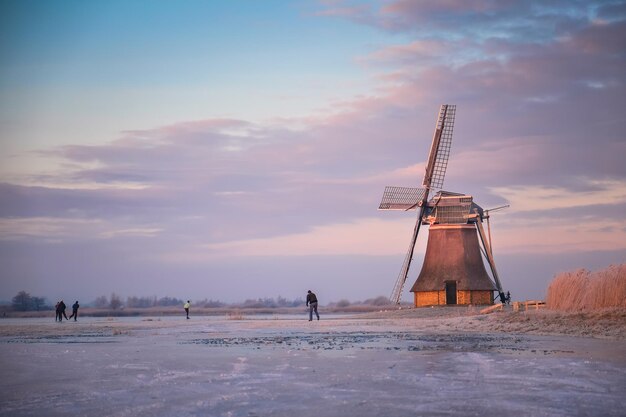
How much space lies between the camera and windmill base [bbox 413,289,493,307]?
4453 cm

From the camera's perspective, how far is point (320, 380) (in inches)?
429

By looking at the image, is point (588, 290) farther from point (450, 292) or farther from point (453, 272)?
point (450, 292)

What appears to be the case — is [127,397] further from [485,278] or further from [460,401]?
[485,278]

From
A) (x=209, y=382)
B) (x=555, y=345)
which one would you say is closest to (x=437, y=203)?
(x=555, y=345)

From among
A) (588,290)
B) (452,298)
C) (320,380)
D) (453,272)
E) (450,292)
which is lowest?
(320,380)

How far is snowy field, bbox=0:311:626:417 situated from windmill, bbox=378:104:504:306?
Result: 27078 mm

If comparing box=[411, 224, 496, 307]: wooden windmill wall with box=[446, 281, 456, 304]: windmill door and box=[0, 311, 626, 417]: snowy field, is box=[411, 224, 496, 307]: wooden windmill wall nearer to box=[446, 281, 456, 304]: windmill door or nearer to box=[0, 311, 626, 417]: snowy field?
box=[446, 281, 456, 304]: windmill door

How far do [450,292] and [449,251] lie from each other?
8.82 feet

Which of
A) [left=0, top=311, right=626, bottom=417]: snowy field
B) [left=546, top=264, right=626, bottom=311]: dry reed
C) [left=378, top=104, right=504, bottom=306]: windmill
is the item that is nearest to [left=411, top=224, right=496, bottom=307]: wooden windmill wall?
[left=378, top=104, right=504, bottom=306]: windmill

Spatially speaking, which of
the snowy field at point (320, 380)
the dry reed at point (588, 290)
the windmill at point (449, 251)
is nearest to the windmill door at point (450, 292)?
the windmill at point (449, 251)

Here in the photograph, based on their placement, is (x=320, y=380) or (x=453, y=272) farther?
(x=453, y=272)

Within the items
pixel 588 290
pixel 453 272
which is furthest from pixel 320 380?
pixel 453 272

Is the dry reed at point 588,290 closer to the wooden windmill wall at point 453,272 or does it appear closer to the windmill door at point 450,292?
the wooden windmill wall at point 453,272

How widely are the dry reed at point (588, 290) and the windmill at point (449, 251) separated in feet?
52.4
